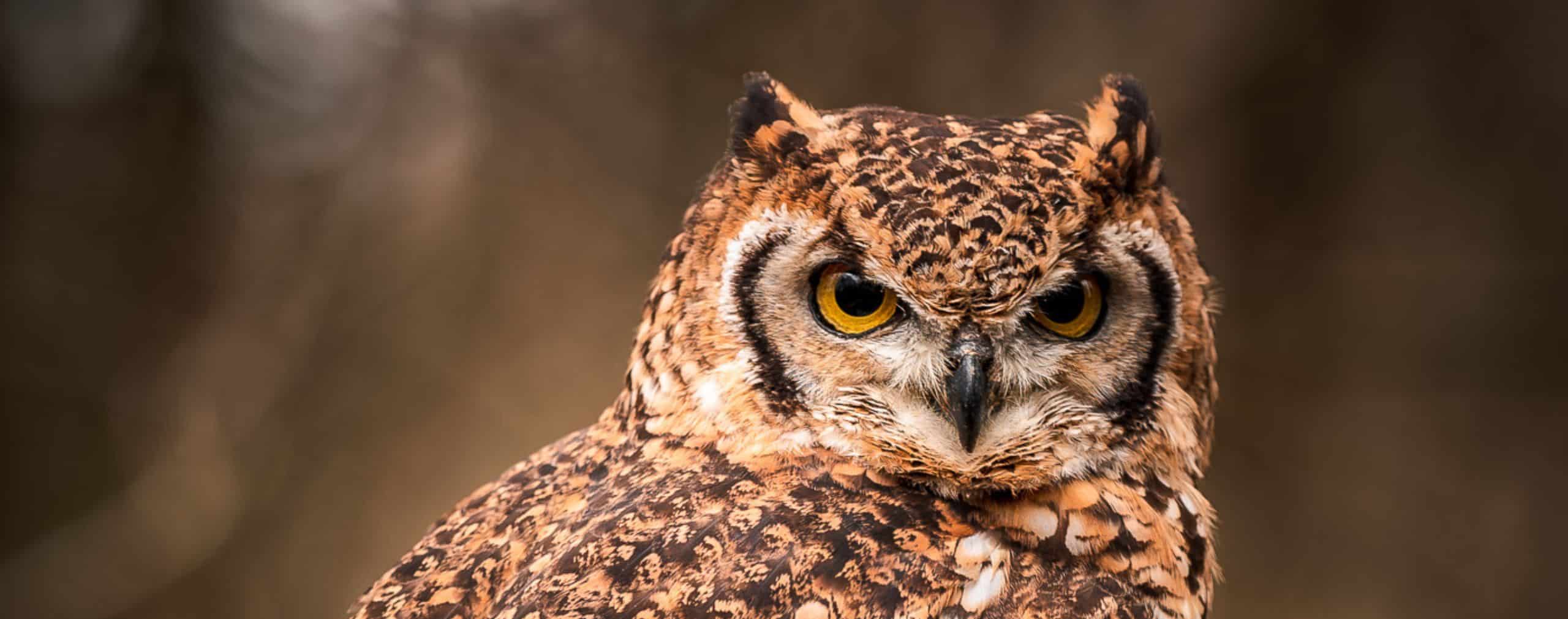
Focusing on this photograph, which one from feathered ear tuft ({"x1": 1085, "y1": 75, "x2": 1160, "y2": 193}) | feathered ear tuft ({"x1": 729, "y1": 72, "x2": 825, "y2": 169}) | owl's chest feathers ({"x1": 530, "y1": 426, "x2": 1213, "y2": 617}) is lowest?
owl's chest feathers ({"x1": 530, "y1": 426, "x2": 1213, "y2": 617})

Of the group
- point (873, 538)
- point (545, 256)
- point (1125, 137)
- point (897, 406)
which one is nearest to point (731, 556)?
point (873, 538)

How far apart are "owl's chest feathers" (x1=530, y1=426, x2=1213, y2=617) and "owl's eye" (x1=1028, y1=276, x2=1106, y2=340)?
6.8 inches

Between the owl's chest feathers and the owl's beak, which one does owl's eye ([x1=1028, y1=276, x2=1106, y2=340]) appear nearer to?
the owl's beak

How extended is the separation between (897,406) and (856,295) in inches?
4.9

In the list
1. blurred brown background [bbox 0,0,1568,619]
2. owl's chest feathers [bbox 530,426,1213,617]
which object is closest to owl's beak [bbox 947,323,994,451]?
owl's chest feathers [bbox 530,426,1213,617]

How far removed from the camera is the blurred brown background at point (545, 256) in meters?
2.63

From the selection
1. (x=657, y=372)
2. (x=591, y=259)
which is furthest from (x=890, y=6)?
(x=657, y=372)

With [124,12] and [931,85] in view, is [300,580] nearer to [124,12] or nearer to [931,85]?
[124,12]

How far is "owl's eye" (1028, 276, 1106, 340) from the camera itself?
41.3 inches

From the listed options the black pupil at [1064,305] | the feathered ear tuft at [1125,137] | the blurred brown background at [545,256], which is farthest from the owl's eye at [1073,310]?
the blurred brown background at [545,256]

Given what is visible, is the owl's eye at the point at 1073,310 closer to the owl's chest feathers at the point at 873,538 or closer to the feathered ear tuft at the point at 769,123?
the owl's chest feathers at the point at 873,538

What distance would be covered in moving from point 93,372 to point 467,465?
4.13ft

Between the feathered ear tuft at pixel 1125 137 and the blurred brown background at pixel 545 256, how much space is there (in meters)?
1.56

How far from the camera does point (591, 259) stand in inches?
126
